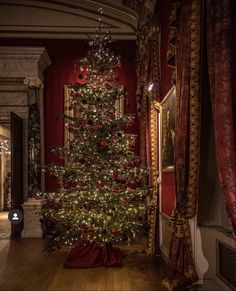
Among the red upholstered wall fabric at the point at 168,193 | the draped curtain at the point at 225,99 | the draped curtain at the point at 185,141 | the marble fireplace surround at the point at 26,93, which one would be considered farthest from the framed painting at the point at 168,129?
the marble fireplace surround at the point at 26,93

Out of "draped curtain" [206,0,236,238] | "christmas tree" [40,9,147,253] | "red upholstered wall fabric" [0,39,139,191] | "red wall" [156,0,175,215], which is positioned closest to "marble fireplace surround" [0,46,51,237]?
"red upholstered wall fabric" [0,39,139,191]

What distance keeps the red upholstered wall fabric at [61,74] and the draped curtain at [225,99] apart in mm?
5580

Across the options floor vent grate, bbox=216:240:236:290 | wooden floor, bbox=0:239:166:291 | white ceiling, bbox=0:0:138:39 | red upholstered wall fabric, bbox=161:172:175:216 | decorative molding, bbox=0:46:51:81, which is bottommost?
wooden floor, bbox=0:239:166:291

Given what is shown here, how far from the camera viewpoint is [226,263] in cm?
361

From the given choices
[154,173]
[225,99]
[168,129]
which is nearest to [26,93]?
[154,173]

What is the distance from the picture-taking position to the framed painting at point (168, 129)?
5.05 meters

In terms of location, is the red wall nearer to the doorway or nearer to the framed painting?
the framed painting

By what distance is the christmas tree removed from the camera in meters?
5.54

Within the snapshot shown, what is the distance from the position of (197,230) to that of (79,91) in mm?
2953

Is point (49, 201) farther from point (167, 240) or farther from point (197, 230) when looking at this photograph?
point (197, 230)

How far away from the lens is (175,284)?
390cm

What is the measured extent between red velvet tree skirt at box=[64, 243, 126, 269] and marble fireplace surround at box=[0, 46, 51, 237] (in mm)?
2553

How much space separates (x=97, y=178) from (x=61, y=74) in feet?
12.2

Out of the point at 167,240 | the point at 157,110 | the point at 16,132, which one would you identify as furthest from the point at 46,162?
the point at 167,240
